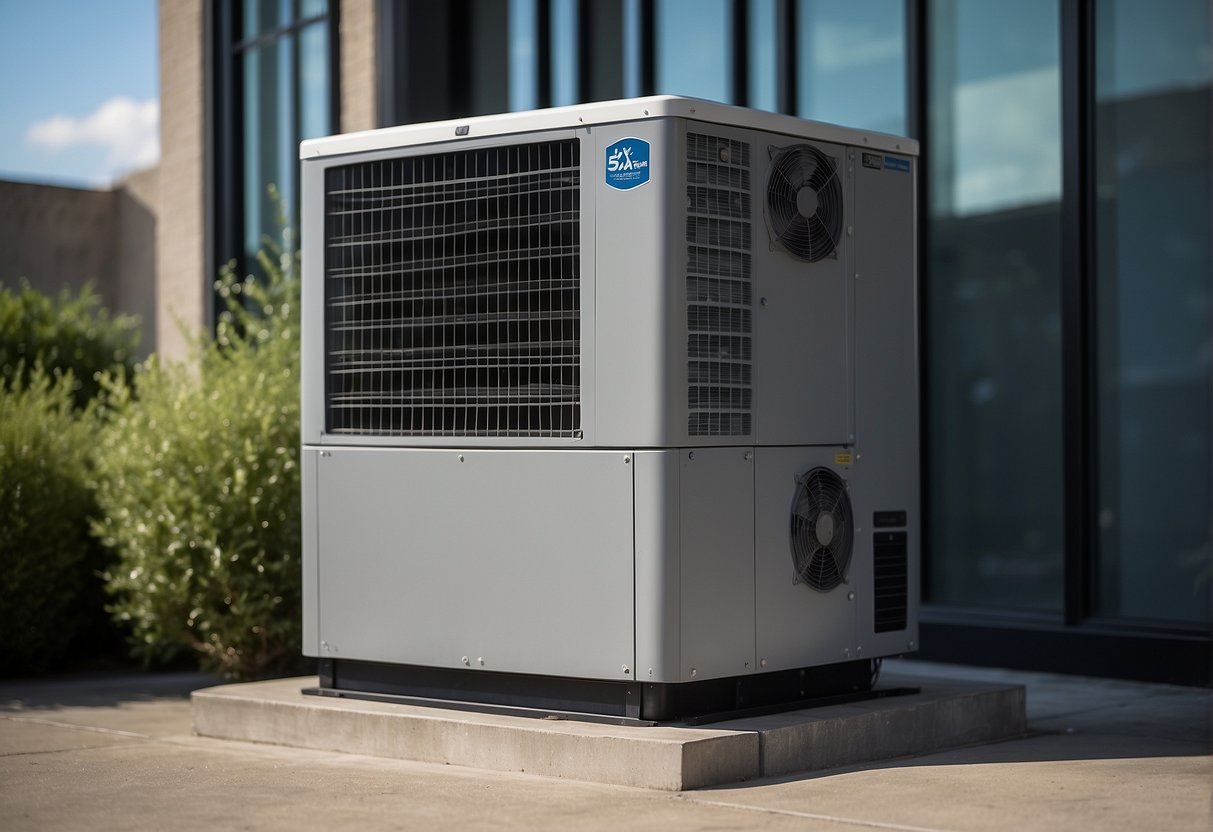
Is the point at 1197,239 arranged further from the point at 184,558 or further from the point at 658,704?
the point at 184,558

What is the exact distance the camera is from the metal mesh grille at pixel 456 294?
18.9ft

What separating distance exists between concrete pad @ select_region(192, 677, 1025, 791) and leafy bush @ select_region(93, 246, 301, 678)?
1209 mm

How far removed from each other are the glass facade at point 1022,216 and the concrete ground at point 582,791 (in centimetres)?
231

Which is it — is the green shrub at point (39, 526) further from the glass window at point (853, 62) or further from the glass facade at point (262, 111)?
the glass window at point (853, 62)

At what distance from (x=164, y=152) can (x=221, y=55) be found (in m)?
1.08

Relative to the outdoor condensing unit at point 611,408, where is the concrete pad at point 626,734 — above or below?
below

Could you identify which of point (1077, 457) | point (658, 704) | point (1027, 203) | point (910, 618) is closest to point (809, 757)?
point (658, 704)

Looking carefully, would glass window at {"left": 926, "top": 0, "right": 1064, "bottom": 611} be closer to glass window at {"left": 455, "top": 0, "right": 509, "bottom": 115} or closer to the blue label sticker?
glass window at {"left": 455, "top": 0, "right": 509, "bottom": 115}

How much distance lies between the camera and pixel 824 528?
599 cm

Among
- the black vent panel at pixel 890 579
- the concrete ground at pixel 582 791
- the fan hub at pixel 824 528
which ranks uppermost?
the fan hub at pixel 824 528

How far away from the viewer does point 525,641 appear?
5816 millimetres

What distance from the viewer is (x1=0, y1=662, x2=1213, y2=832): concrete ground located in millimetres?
4781

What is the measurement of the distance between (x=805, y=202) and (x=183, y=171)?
365 inches

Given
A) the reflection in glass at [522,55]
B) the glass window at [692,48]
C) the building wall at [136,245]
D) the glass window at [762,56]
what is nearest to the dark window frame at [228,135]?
the reflection in glass at [522,55]
